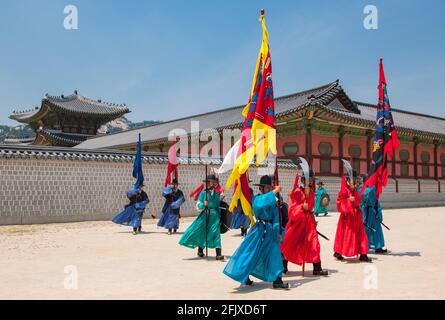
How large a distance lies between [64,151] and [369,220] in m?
11.3

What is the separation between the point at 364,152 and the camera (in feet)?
77.0

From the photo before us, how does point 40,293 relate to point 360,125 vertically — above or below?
below

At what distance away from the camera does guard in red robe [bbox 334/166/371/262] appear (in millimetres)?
7020

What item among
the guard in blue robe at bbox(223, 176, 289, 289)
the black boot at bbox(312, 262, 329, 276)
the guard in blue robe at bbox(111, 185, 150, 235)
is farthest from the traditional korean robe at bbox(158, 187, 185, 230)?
the guard in blue robe at bbox(223, 176, 289, 289)

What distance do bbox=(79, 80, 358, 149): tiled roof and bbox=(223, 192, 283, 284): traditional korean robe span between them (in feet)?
50.7

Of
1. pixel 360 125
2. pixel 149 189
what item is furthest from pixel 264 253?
pixel 360 125

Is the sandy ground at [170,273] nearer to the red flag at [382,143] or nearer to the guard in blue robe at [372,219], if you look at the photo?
the guard in blue robe at [372,219]

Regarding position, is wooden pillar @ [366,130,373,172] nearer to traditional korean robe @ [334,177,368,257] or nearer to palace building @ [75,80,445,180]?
palace building @ [75,80,445,180]

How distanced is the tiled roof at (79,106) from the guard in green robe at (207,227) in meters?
29.3

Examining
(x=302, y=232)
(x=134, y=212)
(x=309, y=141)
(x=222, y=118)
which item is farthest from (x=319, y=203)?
(x=302, y=232)

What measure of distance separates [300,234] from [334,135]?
16.8 metres
